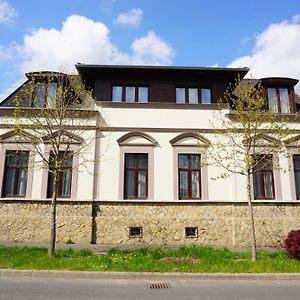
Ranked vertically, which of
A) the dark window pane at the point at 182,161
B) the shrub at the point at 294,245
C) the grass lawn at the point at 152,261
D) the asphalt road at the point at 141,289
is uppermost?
the dark window pane at the point at 182,161

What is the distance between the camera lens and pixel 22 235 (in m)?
15.0

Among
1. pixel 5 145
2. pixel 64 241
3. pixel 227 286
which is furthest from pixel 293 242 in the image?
pixel 5 145

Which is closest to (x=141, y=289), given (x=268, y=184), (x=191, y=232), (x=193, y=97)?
(x=191, y=232)

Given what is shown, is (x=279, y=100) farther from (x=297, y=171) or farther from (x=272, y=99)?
(x=297, y=171)

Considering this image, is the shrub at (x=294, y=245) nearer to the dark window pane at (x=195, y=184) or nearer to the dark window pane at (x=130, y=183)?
the dark window pane at (x=195, y=184)

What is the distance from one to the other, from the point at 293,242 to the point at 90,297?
7.32 m

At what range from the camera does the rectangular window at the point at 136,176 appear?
52.6 ft

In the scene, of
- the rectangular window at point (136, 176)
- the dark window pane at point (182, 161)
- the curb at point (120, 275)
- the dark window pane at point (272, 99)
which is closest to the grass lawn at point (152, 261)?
the curb at point (120, 275)

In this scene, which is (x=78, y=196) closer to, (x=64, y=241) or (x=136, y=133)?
(x=64, y=241)

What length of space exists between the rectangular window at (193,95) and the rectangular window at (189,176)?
10.1ft

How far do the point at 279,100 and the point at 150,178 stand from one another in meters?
8.26

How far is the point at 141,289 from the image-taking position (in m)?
7.76

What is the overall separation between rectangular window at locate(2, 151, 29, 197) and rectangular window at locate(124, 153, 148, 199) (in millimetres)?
5004

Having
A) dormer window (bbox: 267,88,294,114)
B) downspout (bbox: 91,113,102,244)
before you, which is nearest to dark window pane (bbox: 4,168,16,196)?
downspout (bbox: 91,113,102,244)
